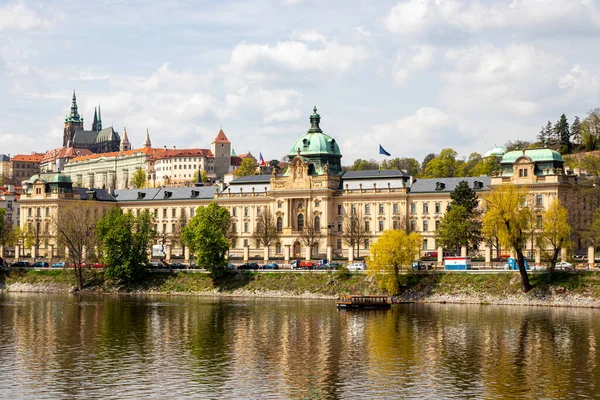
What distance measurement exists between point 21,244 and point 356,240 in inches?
2187

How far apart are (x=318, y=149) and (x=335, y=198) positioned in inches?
347

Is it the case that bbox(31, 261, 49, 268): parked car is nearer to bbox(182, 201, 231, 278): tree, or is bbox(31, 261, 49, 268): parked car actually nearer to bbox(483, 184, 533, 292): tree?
bbox(182, 201, 231, 278): tree

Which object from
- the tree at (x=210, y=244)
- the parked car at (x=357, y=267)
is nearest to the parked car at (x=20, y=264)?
the tree at (x=210, y=244)

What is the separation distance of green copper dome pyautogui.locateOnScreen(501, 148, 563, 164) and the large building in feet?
0.46

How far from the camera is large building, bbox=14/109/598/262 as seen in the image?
133250 millimetres

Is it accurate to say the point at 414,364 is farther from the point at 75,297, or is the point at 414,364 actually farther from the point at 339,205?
the point at 339,205

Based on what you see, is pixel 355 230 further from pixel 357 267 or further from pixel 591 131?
pixel 591 131

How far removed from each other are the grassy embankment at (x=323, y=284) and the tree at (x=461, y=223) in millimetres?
14743

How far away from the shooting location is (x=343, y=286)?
350ft

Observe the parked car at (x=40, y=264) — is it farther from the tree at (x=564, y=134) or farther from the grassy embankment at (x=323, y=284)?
the tree at (x=564, y=134)

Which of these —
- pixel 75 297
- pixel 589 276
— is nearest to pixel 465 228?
pixel 589 276

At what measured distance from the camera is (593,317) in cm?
8388

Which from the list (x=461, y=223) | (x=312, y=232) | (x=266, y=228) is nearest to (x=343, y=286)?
(x=461, y=223)

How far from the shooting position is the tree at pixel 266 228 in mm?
146750
